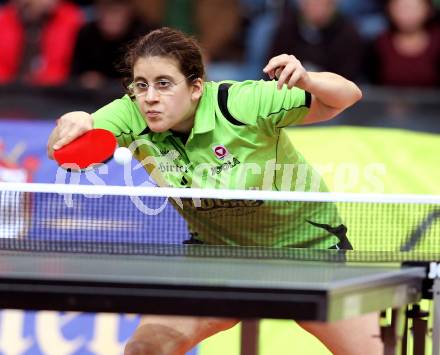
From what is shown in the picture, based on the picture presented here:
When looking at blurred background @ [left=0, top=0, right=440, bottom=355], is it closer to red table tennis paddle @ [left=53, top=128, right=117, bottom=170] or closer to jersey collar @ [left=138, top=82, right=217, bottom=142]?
jersey collar @ [left=138, top=82, right=217, bottom=142]

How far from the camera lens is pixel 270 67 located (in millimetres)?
4078

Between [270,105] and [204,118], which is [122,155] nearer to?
[204,118]

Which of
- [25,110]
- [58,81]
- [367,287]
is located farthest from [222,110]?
[58,81]

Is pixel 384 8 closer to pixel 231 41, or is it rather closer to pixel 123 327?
pixel 231 41

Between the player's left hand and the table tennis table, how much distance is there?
71 cm

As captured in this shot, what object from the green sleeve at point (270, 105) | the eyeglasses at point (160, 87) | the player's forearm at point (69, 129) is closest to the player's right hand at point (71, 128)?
the player's forearm at point (69, 129)

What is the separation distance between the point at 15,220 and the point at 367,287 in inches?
68.9

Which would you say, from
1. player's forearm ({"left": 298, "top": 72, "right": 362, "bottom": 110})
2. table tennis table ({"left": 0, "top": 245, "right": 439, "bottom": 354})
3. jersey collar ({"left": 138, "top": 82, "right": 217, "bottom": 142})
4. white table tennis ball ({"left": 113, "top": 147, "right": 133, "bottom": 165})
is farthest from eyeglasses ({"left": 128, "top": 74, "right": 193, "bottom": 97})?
table tennis table ({"left": 0, "top": 245, "right": 439, "bottom": 354})

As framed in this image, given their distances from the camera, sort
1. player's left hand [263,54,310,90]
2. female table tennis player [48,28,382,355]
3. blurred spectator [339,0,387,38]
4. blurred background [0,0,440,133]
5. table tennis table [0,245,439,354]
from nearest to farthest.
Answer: table tennis table [0,245,439,354], player's left hand [263,54,310,90], female table tennis player [48,28,382,355], blurred background [0,0,440,133], blurred spectator [339,0,387,38]

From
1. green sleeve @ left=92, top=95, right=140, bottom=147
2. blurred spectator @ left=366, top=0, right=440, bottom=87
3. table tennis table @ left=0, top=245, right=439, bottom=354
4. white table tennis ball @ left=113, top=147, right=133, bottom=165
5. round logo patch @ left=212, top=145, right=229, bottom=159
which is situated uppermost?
blurred spectator @ left=366, top=0, right=440, bottom=87

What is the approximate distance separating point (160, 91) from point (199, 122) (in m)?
0.21

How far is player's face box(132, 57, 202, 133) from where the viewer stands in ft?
13.9

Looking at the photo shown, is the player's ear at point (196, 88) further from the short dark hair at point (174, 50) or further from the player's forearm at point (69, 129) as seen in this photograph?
the player's forearm at point (69, 129)

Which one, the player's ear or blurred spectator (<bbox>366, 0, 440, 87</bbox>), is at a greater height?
blurred spectator (<bbox>366, 0, 440, 87</bbox>)
